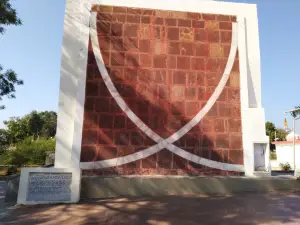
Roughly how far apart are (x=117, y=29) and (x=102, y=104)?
244 centimetres

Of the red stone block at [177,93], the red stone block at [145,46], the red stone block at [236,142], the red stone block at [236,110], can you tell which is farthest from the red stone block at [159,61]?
the red stone block at [236,142]

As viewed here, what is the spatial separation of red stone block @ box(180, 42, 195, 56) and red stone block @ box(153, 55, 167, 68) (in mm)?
609

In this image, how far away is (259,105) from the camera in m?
7.00

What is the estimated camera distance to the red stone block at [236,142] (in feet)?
21.8

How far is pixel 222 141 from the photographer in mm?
6621

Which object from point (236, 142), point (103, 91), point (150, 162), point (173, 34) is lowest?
point (150, 162)

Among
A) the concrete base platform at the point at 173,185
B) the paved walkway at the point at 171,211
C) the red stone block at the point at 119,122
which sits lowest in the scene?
the paved walkway at the point at 171,211

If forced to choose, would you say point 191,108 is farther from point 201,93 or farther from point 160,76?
point 160,76

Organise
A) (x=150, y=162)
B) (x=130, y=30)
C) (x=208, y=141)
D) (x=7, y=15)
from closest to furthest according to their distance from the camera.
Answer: (x=150, y=162)
(x=208, y=141)
(x=130, y=30)
(x=7, y=15)

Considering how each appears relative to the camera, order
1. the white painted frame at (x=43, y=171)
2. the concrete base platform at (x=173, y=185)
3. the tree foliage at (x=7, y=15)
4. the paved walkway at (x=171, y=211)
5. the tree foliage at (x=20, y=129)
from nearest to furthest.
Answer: the paved walkway at (x=171, y=211) < the white painted frame at (x=43, y=171) < the concrete base platform at (x=173, y=185) < the tree foliage at (x=7, y=15) < the tree foliage at (x=20, y=129)

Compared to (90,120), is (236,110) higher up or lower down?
higher up

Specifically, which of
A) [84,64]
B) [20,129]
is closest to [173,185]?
[84,64]

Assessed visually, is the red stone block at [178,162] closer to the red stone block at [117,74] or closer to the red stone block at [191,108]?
the red stone block at [191,108]

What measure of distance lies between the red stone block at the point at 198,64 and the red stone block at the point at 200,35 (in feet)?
2.24
